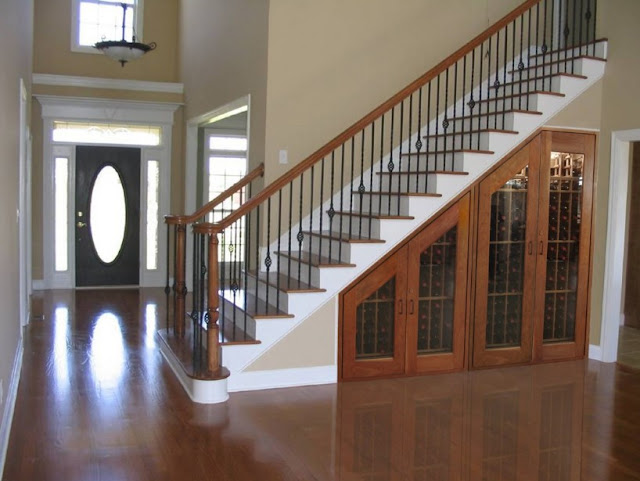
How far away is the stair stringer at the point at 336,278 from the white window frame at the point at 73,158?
190 inches

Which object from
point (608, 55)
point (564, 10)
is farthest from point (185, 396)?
point (564, 10)

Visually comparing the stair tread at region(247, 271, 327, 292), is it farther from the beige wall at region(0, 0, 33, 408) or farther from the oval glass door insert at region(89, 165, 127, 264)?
the oval glass door insert at region(89, 165, 127, 264)

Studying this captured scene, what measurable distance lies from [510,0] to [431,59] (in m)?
1.05

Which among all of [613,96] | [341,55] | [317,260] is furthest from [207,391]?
→ [613,96]

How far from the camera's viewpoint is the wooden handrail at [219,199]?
17.7 feet

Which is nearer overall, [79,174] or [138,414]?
[138,414]

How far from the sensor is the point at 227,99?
6.88 meters

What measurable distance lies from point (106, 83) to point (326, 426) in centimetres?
639

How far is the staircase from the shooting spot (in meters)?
4.73

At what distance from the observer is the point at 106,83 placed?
8.85m

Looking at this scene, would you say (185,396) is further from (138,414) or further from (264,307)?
(264,307)

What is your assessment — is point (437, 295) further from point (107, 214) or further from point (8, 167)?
point (107, 214)

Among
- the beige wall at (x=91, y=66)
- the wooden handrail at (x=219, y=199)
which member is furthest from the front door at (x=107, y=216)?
the wooden handrail at (x=219, y=199)

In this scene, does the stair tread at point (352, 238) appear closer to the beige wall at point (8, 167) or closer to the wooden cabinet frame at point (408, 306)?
the wooden cabinet frame at point (408, 306)
